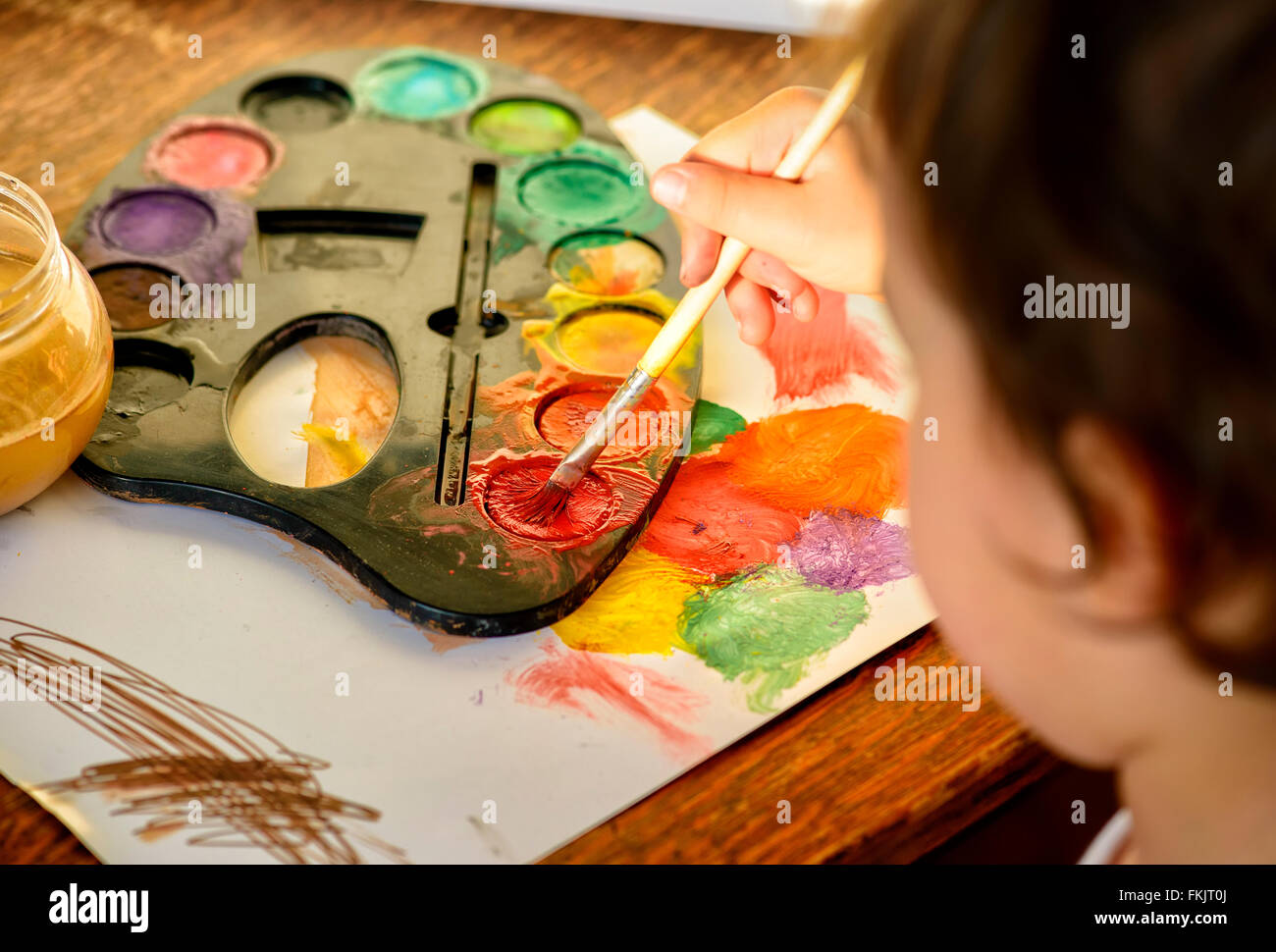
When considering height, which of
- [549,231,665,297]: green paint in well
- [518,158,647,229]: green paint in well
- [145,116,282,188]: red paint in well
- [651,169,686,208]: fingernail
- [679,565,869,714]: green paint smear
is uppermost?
[145,116,282,188]: red paint in well

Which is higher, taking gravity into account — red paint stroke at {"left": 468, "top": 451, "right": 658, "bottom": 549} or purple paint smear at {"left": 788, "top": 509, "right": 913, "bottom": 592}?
red paint stroke at {"left": 468, "top": 451, "right": 658, "bottom": 549}

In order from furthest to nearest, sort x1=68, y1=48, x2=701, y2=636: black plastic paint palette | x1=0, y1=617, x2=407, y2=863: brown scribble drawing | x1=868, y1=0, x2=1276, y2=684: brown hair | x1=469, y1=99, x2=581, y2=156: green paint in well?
x1=469, y1=99, x2=581, y2=156: green paint in well
x1=68, y1=48, x2=701, y2=636: black plastic paint palette
x1=0, y1=617, x2=407, y2=863: brown scribble drawing
x1=868, y1=0, x2=1276, y2=684: brown hair

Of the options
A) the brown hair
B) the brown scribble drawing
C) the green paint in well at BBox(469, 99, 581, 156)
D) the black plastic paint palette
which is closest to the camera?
the brown hair

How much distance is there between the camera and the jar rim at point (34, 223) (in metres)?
0.65

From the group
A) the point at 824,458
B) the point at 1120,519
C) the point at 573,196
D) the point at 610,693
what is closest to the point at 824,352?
the point at 824,458

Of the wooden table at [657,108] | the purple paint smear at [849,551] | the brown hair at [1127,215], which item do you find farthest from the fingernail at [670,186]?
the brown hair at [1127,215]

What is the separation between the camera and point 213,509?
740 mm

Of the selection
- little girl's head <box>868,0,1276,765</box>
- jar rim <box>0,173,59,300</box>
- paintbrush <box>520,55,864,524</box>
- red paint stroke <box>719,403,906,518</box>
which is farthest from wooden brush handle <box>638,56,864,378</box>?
jar rim <box>0,173,59,300</box>

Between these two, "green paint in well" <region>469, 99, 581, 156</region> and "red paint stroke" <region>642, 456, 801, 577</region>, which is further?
"green paint in well" <region>469, 99, 581, 156</region>

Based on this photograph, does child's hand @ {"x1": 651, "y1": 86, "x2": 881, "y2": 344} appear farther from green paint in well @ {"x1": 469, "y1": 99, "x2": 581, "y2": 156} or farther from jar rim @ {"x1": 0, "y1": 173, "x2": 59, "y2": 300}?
jar rim @ {"x1": 0, "y1": 173, "x2": 59, "y2": 300}

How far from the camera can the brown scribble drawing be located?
0.60m

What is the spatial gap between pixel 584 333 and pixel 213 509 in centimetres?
29

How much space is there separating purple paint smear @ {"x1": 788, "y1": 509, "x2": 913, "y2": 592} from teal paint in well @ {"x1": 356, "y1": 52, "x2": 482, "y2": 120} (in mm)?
494
